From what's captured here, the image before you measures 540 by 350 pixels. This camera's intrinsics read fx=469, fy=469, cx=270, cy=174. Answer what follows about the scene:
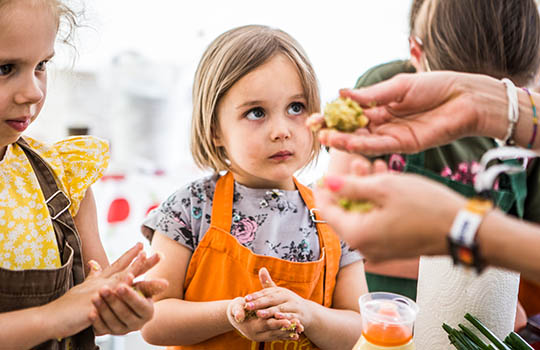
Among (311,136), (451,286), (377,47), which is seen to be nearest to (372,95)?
(311,136)

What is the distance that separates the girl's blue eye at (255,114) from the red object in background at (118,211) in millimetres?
1519

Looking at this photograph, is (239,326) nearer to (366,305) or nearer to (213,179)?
(366,305)

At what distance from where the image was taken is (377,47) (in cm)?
259

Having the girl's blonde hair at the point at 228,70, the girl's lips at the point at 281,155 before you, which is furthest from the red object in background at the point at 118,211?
the girl's lips at the point at 281,155

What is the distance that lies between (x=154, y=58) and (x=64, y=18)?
167cm

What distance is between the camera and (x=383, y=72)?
5.04 ft

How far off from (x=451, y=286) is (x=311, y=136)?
48cm

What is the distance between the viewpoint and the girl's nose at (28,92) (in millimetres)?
837

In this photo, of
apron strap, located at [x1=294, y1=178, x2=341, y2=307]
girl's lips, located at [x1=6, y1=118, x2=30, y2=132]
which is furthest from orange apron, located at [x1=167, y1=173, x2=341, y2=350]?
girl's lips, located at [x1=6, y1=118, x2=30, y2=132]

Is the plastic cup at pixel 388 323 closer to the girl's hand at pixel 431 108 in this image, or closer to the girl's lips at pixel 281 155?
the girl's hand at pixel 431 108

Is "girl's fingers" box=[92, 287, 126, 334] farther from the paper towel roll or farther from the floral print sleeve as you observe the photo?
the paper towel roll

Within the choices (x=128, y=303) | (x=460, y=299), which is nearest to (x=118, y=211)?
(x=128, y=303)

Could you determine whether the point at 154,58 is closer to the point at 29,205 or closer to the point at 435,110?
the point at 29,205

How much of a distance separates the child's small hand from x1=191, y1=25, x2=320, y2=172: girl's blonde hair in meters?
0.44
